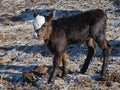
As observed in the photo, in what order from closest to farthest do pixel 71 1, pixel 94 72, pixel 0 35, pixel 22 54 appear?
pixel 94 72
pixel 22 54
pixel 0 35
pixel 71 1

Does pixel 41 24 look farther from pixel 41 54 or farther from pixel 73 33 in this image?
pixel 41 54

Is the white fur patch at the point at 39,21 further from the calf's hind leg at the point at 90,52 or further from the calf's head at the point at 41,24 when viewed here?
the calf's hind leg at the point at 90,52

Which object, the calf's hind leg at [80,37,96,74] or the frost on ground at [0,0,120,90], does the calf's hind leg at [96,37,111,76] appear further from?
the calf's hind leg at [80,37,96,74]

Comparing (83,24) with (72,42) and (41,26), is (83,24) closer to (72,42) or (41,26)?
(72,42)

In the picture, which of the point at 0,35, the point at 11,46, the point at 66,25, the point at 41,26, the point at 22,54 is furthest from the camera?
the point at 0,35

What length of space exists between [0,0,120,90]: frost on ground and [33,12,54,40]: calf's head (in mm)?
1423

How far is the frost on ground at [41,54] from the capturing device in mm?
9188

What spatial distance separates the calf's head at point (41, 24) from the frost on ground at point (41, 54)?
1423mm

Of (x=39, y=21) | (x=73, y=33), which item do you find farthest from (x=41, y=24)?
(x=73, y=33)

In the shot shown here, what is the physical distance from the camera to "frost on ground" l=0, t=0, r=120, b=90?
919cm

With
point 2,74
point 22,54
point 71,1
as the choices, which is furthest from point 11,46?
point 71,1

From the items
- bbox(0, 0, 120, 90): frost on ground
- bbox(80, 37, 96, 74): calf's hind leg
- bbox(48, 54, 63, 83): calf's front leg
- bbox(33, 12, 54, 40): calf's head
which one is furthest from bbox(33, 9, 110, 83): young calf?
bbox(0, 0, 120, 90): frost on ground

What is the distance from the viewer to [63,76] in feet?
31.0

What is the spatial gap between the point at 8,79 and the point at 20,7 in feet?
23.3
